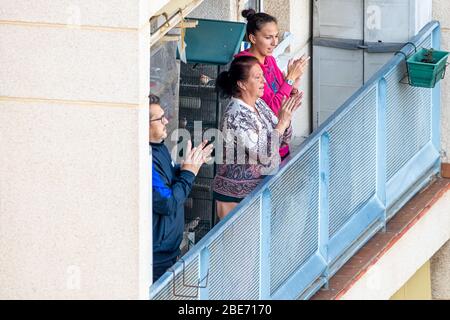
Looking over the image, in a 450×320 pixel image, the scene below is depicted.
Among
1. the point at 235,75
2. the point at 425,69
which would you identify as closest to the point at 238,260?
the point at 235,75

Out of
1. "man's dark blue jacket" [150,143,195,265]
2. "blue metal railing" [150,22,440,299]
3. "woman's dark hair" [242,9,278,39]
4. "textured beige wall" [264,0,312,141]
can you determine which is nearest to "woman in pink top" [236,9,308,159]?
"woman's dark hair" [242,9,278,39]

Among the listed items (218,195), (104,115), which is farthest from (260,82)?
(104,115)

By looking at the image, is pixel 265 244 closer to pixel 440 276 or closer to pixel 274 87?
pixel 274 87

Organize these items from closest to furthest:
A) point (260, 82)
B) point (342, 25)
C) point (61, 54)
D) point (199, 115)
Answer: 1. point (61, 54)
2. point (260, 82)
3. point (199, 115)
4. point (342, 25)

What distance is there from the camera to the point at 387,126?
46.0ft

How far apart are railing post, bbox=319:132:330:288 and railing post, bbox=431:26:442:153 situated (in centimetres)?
149

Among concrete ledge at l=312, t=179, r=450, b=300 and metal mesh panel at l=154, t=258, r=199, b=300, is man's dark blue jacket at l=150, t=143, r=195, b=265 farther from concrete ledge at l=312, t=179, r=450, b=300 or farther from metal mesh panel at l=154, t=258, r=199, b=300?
concrete ledge at l=312, t=179, r=450, b=300

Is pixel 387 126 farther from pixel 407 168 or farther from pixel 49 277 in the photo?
pixel 49 277

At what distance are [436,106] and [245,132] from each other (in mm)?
1840

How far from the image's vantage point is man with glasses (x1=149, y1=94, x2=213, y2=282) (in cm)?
1264

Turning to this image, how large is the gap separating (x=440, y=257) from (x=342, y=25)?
202cm

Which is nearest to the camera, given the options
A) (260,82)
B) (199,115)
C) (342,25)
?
(260,82)

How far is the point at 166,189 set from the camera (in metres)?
12.7

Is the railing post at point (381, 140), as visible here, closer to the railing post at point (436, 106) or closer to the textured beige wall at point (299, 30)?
the railing post at point (436, 106)
